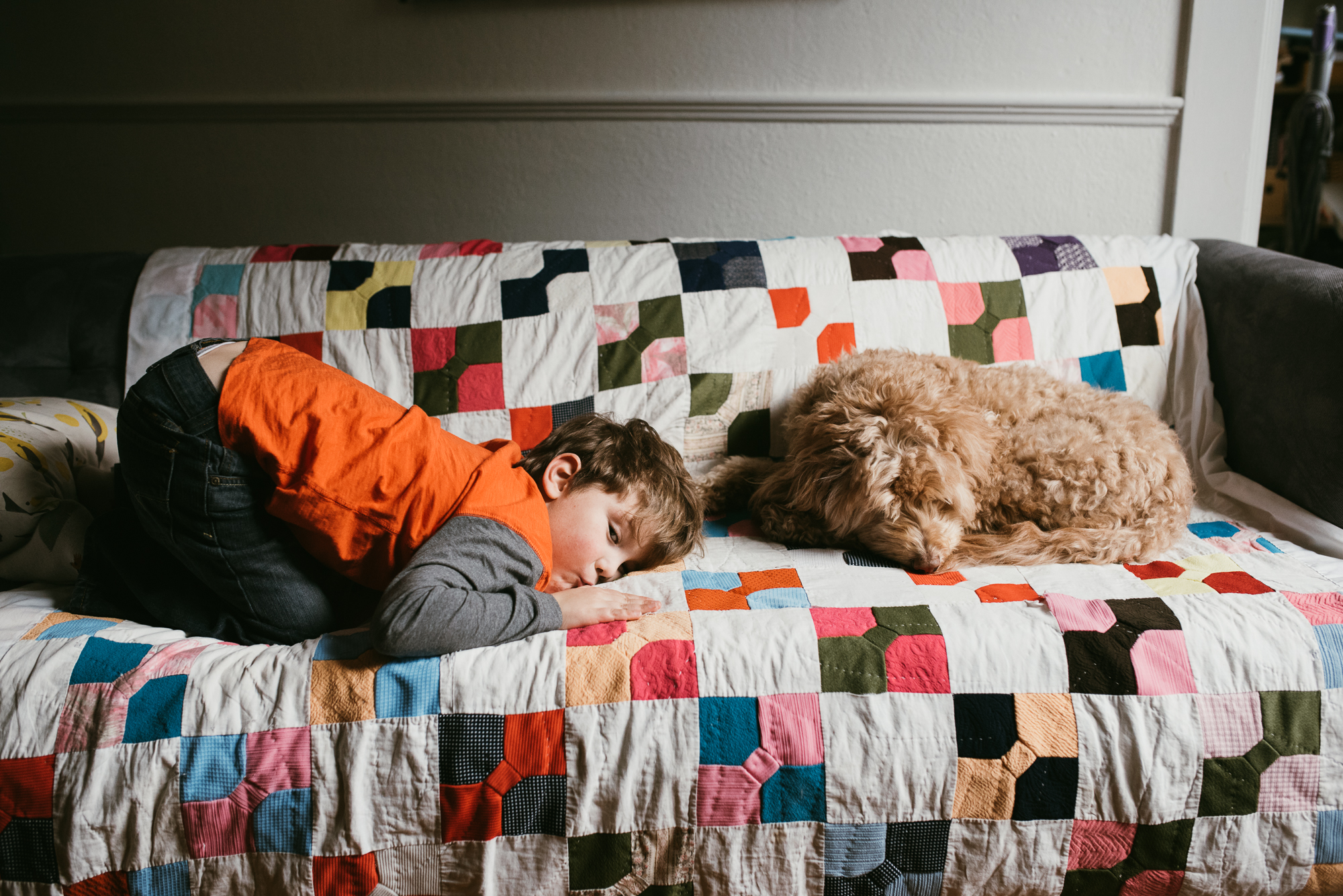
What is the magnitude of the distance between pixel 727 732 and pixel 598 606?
26cm

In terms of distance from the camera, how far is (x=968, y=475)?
138cm

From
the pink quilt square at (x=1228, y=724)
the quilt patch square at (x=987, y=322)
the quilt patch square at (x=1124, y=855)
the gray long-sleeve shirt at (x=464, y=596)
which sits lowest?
the quilt patch square at (x=1124, y=855)

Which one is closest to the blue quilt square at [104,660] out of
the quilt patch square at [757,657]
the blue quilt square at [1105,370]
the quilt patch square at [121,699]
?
the quilt patch square at [121,699]

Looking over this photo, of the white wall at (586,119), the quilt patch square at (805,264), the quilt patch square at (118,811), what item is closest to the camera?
the quilt patch square at (118,811)

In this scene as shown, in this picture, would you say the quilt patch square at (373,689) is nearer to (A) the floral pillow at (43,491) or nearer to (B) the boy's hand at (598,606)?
(B) the boy's hand at (598,606)

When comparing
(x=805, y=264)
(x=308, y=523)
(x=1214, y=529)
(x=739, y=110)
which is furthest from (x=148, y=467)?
(x=1214, y=529)

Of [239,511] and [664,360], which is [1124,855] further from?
[239,511]

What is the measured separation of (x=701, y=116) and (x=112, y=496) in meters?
1.76

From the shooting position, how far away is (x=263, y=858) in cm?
98

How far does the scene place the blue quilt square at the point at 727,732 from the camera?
1.00 m

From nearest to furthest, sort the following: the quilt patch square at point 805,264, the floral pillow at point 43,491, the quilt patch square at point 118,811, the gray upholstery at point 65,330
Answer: the quilt patch square at point 118,811, the floral pillow at point 43,491, the gray upholstery at point 65,330, the quilt patch square at point 805,264

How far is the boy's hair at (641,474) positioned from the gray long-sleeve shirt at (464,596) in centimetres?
23

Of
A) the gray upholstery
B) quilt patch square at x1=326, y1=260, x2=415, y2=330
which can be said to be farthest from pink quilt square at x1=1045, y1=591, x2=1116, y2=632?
the gray upholstery

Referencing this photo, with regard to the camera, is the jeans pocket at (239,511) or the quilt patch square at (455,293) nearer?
the jeans pocket at (239,511)
